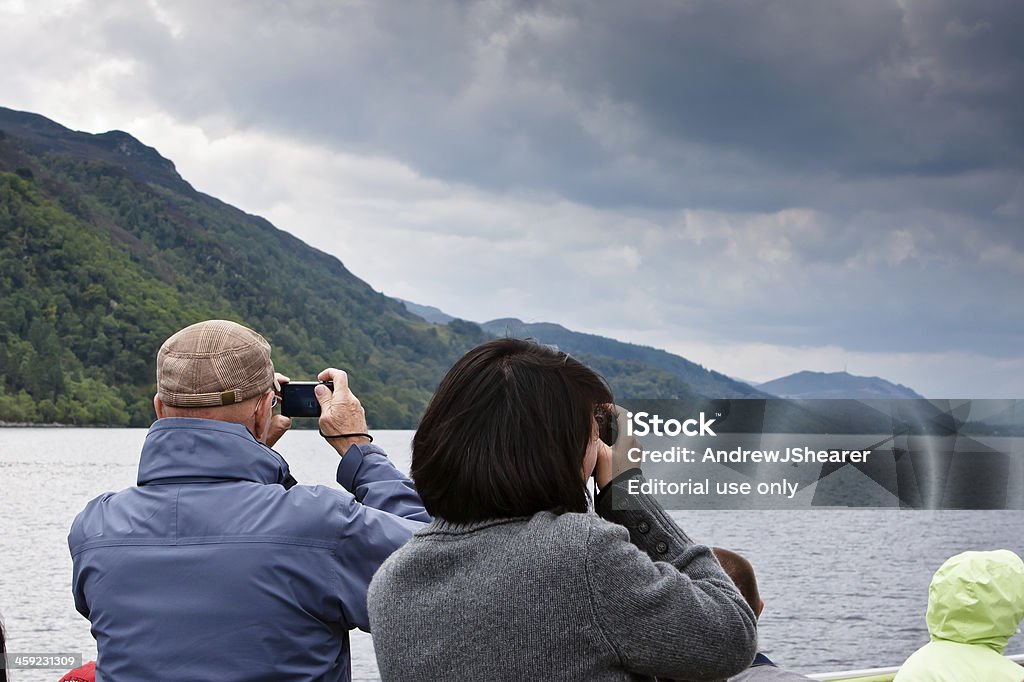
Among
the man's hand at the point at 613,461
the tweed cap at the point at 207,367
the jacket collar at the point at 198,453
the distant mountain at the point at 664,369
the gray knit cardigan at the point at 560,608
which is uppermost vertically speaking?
the distant mountain at the point at 664,369

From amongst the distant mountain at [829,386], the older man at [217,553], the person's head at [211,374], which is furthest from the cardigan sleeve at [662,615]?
the distant mountain at [829,386]

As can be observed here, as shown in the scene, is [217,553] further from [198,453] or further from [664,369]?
[664,369]

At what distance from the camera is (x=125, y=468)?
166 feet

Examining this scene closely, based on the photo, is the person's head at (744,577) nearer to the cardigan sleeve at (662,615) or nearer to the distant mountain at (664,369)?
the cardigan sleeve at (662,615)

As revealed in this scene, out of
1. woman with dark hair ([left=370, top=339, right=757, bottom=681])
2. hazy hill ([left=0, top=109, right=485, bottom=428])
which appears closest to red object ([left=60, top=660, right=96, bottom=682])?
woman with dark hair ([left=370, top=339, right=757, bottom=681])

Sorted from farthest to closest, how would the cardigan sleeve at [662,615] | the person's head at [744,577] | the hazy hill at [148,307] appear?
1. the hazy hill at [148,307]
2. the person's head at [744,577]
3. the cardigan sleeve at [662,615]

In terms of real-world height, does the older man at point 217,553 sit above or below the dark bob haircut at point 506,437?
below

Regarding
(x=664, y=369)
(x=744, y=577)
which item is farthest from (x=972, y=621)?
(x=664, y=369)

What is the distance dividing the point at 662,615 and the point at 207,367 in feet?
2.85

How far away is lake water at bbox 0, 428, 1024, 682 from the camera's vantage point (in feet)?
74.6

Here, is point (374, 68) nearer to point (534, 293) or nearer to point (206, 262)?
point (534, 293)

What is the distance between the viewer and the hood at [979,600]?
93.0 inches

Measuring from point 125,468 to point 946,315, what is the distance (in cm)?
7401

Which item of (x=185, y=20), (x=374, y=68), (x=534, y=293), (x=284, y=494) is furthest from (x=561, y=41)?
(x=284, y=494)
